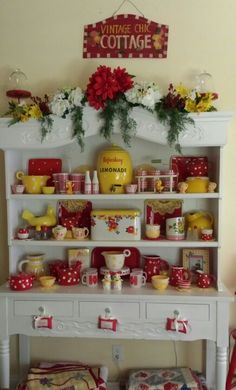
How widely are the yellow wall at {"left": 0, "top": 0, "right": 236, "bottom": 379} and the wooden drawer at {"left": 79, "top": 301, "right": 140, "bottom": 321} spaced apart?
0.46 metres

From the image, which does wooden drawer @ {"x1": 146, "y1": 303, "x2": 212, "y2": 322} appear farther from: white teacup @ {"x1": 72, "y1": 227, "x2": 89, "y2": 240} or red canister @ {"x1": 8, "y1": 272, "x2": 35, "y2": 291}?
red canister @ {"x1": 8, "y1": 272, "x2": 35, "y2": 291}

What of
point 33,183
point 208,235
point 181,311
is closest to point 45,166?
point 33,183

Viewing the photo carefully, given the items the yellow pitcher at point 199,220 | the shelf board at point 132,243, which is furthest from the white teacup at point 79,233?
the yellow pitcher at point 199,220

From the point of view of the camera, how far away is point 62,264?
221cm

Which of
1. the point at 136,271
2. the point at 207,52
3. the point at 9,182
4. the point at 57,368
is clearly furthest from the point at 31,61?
the point at 57,368

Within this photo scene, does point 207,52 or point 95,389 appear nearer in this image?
point 95,389

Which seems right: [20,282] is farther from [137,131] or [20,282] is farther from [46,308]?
[137,131]

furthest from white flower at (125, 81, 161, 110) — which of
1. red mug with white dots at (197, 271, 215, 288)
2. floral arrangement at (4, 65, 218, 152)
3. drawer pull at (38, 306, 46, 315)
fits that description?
drawer pull at (38, 306, 46, 315)

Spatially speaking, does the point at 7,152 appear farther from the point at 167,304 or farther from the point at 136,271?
the point at 167,304

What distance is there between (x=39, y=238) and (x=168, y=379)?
1.10 meters

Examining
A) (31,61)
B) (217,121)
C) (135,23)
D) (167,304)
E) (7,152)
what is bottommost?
(167,304)

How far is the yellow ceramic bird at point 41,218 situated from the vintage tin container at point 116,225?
26 centimetres

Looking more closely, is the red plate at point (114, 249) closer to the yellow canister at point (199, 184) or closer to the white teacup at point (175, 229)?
the white teacup at point (175, 229)

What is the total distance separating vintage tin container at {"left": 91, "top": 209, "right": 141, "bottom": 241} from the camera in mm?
2059
